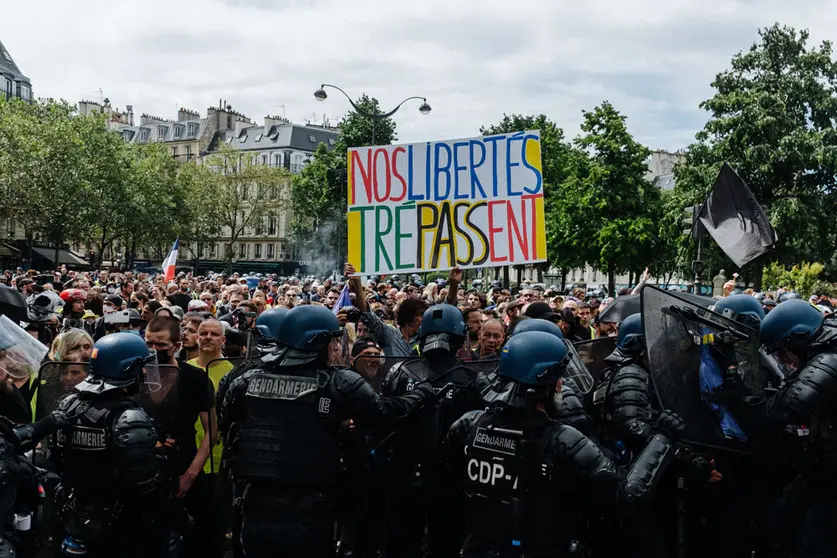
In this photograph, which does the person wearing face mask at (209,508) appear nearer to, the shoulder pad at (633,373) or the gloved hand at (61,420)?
the gloved hand at (61,420)

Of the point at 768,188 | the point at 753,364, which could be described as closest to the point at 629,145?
the point at 768,188

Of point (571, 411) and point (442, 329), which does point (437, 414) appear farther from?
point (571, 411)

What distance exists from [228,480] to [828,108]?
35.7m

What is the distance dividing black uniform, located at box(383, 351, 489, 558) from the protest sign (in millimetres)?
2662

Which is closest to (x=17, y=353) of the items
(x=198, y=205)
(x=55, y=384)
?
(x=55, y=384)

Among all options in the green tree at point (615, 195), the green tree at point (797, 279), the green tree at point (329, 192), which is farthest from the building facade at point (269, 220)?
the green tree at point (797, 279)

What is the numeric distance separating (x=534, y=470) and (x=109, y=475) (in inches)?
76.9

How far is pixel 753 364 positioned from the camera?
481 centimetres

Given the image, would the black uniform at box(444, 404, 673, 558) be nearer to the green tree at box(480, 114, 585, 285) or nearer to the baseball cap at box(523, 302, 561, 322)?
the baseball cap at box(523, 302, 561, 322)

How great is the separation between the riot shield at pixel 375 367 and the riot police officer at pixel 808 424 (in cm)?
207

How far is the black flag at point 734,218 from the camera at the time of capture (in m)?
13.6

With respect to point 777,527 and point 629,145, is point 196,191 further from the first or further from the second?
point 777,527

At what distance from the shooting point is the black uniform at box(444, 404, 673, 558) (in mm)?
3410

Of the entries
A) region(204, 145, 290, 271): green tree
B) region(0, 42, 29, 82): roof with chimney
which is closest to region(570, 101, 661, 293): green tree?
region(204, 145, 290, 271): green tree
